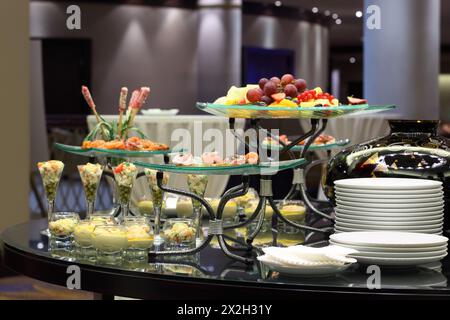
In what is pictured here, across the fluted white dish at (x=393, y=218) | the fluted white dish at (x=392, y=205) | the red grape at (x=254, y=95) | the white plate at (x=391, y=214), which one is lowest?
the fluted white dish at (x=393, y=218)

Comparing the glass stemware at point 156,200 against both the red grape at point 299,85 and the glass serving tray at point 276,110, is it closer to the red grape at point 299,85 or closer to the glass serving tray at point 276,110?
the glass serving tray at point 276,110

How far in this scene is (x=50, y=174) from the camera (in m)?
2.46

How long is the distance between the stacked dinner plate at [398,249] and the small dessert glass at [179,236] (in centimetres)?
39

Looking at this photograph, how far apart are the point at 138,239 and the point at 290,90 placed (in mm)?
623

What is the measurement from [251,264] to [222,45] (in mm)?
11727

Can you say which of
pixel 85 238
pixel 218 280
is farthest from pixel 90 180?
pixel 218 280

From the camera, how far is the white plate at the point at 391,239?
181cm

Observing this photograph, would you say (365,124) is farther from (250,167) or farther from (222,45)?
(222,45)

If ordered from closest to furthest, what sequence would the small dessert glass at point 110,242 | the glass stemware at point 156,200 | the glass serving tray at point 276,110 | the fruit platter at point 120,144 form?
the small dessert glass at point 110,242
the glass serving tray at point 276,110
the glass stemware at point 156,200
the fruit platter at point 120,144

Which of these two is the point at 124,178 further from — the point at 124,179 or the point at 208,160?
the point at 208,160

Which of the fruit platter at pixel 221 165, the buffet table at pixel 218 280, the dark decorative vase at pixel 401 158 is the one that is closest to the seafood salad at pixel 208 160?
the fruit platter at pixel 221 165

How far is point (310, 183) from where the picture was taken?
6270 mm

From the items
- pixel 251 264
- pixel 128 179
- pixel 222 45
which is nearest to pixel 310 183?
pixel 128 179
